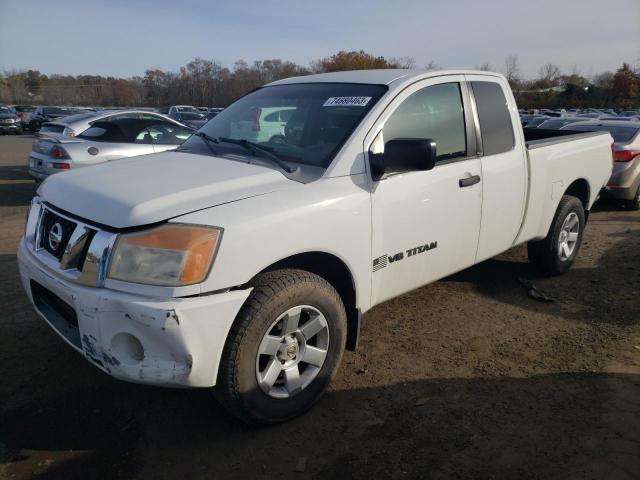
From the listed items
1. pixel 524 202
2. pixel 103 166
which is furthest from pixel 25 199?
pixel 524 202

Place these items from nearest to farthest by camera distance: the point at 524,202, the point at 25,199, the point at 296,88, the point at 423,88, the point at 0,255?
the point at 423,88 → the point at 296,88 → the point at 524,202 → the point at 0,255 → the point at 25,199

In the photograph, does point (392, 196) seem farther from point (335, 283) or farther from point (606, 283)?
point (606, 283)

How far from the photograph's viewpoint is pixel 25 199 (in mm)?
9328

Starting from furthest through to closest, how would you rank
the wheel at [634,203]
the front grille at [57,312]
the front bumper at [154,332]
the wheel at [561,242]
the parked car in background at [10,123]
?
the parked car in background at [10,123] < the wheel at [634,203] < the wheel at [561,242] < the front grille at [57,312] < the front bumper at [154,332]

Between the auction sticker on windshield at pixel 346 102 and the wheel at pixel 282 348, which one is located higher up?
the auction sticker on windshield at pixel 346 102

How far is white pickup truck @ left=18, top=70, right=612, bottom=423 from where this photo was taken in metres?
2.27

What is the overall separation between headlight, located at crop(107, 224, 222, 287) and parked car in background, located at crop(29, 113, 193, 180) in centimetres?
666

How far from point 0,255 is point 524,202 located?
563 centimetres

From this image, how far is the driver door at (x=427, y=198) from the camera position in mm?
3061

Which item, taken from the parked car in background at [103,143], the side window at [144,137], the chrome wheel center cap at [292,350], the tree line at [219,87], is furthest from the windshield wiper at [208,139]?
the tree line at [219,87]

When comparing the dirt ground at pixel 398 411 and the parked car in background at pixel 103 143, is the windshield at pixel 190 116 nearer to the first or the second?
the parked car in background at pixel 103 143

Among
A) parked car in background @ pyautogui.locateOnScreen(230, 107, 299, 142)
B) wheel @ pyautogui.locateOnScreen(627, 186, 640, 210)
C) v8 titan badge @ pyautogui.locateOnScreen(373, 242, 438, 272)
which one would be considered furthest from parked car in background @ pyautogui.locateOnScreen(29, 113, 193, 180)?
wheel @ pyautogui.locateOnScreen(627, 186, 640, 210)

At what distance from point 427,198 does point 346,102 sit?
83 cm

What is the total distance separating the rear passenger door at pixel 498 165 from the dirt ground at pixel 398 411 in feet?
2.44
